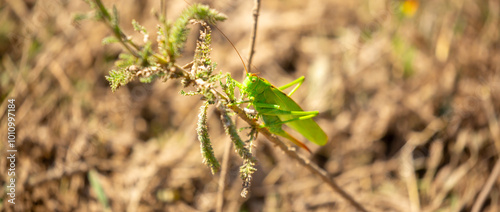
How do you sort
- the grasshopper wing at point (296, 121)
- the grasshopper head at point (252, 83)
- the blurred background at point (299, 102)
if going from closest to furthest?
the grasshopper head at point (252, 83)
the grasshopper wing at point (296, 121)
the blurred background at point (299, 102)

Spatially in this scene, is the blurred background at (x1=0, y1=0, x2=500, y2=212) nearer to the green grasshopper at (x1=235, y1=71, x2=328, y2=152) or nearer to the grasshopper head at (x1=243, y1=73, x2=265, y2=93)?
the green grasshopper at (x1=235, y1=71, x2=328, y2=152)

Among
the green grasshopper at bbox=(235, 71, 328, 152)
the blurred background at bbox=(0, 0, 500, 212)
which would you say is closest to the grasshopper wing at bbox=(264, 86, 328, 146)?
the green grasshopper at bbox=(235, 71, 328, 152)

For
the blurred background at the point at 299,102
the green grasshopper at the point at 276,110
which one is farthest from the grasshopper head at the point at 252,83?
the blurred background at the point at 299,102

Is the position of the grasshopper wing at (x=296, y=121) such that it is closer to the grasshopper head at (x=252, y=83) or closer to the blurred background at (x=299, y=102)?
the grasshopper head at (x=252, y=83)

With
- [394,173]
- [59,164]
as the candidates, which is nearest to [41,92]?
[59,164]

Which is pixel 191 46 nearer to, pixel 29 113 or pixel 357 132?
pixel 29 113

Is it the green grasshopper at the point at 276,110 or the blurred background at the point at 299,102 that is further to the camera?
the blurred background at the point at 299,102

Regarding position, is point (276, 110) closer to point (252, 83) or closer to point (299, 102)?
point (252, 83)
